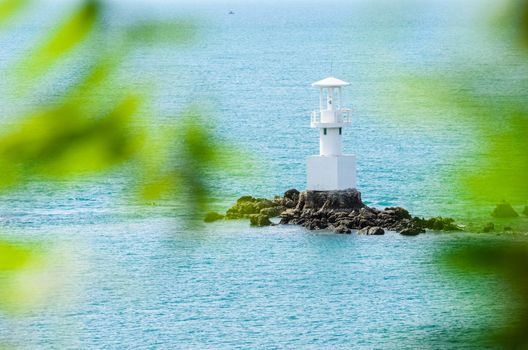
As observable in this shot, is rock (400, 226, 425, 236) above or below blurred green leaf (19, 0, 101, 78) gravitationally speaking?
below

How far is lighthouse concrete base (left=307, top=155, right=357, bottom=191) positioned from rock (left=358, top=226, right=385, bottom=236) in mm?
1337

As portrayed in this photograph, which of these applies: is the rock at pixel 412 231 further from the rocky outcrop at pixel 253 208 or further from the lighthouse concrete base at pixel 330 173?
the rocky outcrop at pixel 253 208

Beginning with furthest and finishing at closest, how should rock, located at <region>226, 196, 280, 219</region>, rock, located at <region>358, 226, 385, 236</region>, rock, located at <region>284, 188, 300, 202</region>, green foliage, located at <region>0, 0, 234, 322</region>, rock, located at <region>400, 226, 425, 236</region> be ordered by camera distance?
1. rock, located at <region>226, 196, 280, 219</region>
2. rock, located at <region>284, 188, 300, 202</region>
3. rock, located at <region>358, 226, 385, 236</region>
4. rock, located at <region>400, 226, 425, 236</region>
5. green foliage, located at <region>0, 0, 234, 322</region>

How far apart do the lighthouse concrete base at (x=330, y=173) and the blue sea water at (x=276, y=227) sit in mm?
1327

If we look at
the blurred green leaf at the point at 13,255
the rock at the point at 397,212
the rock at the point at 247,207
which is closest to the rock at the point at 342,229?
the rock at the point at 397,212

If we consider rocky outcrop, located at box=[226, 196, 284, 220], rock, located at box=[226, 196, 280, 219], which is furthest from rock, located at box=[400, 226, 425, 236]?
rock, located at box=[226, 196, 280, 219]

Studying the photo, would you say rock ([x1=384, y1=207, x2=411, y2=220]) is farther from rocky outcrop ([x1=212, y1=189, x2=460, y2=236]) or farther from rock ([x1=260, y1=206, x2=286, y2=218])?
rock ([x1=260, y1=206, x2=286, y2=218])

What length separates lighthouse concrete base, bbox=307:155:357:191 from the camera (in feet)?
109

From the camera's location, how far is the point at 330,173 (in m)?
33.3

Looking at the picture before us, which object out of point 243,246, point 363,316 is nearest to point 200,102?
point 363,316

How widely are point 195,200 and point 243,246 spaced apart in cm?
3369

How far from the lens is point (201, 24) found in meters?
0.90

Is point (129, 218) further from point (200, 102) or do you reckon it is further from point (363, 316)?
point (200, 102)

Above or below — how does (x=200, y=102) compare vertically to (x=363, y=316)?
above
